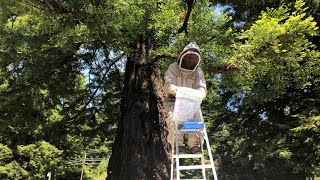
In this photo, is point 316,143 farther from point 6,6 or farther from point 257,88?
point 6,6

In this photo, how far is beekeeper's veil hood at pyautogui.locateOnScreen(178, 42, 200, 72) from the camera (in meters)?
4.68

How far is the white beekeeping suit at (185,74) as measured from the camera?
15.4 feet

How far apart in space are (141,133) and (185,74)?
1.59m

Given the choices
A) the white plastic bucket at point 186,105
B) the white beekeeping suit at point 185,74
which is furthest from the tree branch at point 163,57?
the white plastic bucket at point 186,105

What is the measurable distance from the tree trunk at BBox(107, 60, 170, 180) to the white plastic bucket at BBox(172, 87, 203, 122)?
5.15 feet

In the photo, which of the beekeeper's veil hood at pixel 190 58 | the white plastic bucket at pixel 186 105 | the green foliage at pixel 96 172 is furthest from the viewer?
the green foliage at pixel 96 172

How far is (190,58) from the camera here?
4852 millimetres

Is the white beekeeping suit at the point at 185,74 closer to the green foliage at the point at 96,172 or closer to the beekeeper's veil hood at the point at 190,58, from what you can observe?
the beekeeper's veil hood at the point at 190,58

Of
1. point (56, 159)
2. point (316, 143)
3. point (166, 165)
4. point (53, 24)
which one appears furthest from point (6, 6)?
point (56, 159)

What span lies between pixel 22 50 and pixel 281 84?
5282mm

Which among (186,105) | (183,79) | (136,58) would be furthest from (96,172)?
(186,105)

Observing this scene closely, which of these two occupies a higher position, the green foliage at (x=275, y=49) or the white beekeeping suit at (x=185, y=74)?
the green foliage at (x=275, y=49)

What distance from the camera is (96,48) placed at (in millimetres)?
8875

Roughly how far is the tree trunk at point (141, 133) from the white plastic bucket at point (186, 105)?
1.57m
